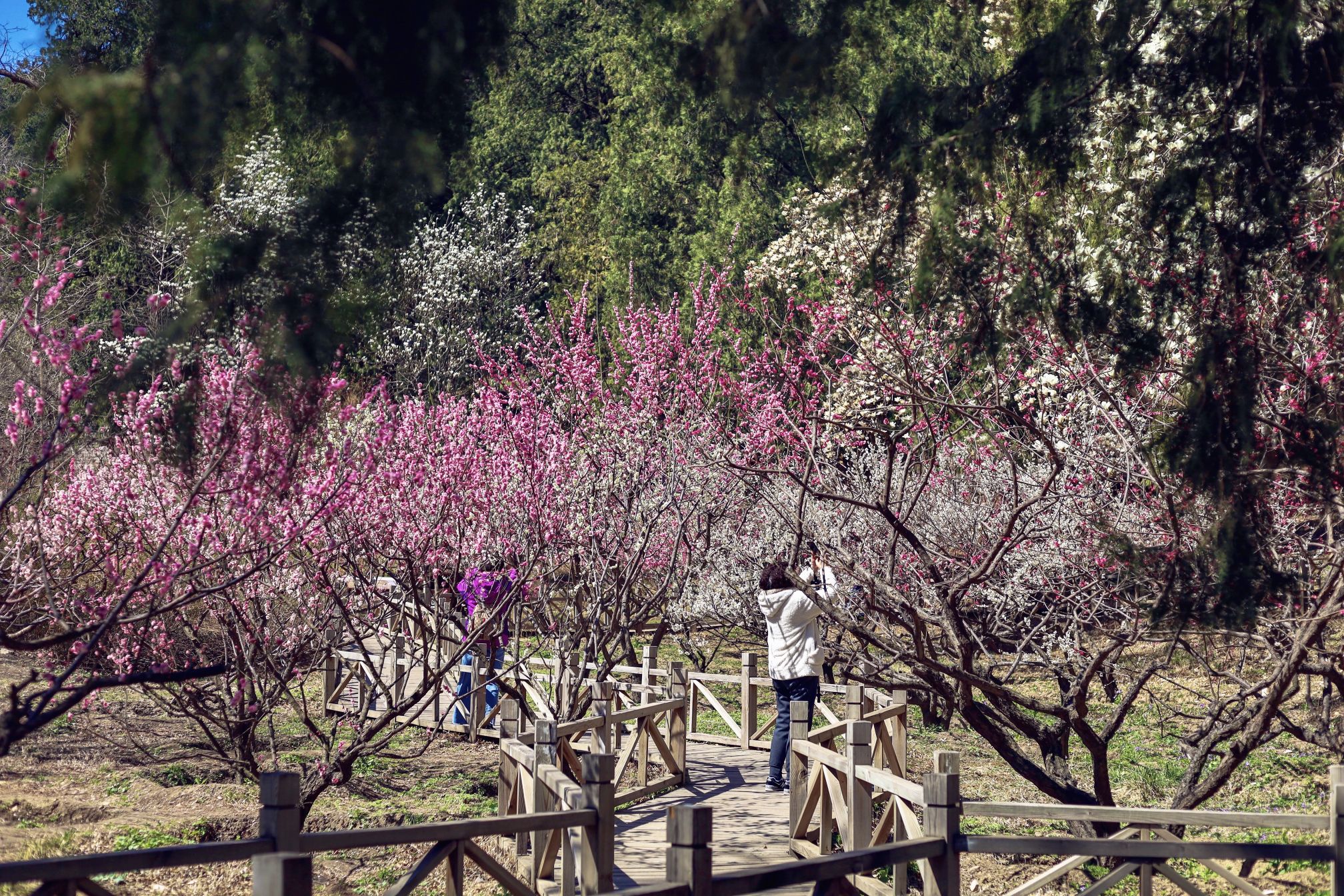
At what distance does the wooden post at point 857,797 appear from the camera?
7.04m

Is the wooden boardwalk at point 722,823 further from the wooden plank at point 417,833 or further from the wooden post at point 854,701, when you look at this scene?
the wooden plank at point 417,833

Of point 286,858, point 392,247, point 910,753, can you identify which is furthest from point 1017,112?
point 910,753

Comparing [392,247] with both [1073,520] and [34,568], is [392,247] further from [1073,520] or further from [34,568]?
[34,568]

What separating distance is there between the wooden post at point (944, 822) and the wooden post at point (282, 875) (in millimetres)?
2403

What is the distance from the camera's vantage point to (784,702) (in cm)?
988

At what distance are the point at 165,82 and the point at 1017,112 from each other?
3.66 meters

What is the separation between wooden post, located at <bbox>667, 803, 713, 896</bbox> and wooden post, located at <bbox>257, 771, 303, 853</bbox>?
134cm

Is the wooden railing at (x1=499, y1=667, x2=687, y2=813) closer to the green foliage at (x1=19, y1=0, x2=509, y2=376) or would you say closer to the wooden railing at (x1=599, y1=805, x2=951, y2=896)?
the wooden railing at (x1=599, y1=805, x2=951, y2=896)

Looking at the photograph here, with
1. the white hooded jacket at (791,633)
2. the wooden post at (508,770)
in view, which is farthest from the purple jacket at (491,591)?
the white hooded jacket at (791,633)

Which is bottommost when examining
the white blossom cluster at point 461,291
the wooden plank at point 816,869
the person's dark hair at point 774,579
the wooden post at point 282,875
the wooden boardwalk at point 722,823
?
the wooden boardwalk at point 722,823

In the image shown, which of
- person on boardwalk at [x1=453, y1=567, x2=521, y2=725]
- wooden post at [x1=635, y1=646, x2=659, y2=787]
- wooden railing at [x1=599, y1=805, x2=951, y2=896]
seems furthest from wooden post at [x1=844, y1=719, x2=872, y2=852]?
person on boardwalk at [x1=453, y1=567, x2=521, y2=725]

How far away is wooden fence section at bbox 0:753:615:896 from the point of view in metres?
3.96

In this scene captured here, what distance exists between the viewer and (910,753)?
13086 millimetres

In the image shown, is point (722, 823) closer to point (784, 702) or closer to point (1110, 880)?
point (784, 702)
